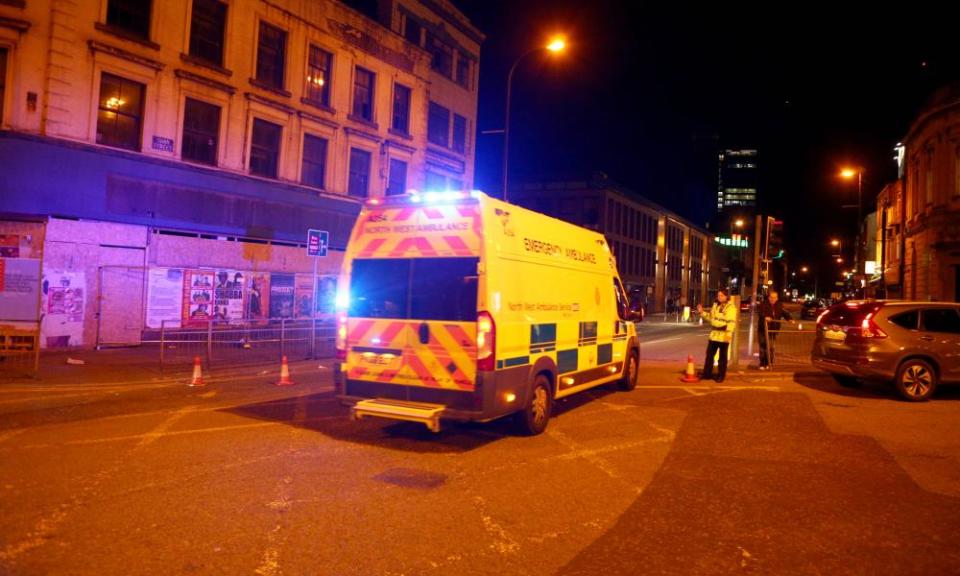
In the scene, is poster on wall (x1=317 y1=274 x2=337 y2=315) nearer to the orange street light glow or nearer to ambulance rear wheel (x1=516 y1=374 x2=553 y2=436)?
the orange street light glow

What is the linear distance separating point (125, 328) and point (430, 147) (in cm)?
1537

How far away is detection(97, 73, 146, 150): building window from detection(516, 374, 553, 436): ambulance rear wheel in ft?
48.0

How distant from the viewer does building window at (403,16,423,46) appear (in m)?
27.5

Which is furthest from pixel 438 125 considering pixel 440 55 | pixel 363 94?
pixel 363 94

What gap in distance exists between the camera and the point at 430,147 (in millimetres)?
28078

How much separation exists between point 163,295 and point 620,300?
40.7ft

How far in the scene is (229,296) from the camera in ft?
61.3

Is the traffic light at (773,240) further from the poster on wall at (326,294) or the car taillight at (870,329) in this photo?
the poster on wall at (326,294)

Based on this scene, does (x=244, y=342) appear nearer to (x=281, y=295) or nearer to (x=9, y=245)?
(x=9, y=245)

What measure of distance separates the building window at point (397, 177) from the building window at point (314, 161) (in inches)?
134

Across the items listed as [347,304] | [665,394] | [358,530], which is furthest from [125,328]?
[358,530]

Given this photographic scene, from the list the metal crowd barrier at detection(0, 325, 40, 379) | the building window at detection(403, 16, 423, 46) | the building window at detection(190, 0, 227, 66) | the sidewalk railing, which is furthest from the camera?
the building window at detection(403, 16, 423, 46)

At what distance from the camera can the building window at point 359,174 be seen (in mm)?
24281

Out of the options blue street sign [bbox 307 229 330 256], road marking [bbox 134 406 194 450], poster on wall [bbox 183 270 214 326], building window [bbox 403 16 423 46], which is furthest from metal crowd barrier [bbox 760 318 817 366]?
building window [bbox 403 16 423 46]
